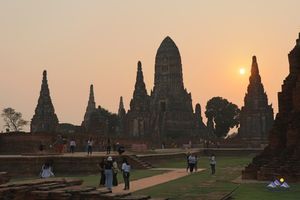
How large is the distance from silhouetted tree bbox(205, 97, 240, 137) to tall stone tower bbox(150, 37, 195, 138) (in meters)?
4.89

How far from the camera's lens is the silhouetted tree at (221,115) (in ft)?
318

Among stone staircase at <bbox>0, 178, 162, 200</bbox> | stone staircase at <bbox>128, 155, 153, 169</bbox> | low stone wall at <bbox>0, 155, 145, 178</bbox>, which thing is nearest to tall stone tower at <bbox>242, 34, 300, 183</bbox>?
low stone wall at <bbox>0, 155, 145, 178</bbox>

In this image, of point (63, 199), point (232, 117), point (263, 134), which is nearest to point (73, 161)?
point (63, 199)

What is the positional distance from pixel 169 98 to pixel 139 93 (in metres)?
5.78

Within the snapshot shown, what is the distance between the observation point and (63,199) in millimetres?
11312

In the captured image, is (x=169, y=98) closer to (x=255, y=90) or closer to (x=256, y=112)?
(x=256, y=112)

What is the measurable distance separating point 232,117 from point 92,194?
285ft


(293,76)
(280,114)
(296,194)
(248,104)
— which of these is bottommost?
(296,194)

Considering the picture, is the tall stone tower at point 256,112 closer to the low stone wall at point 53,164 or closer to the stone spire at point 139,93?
the stone spire at point 139,93

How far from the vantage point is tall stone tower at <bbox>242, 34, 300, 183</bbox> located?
20578 millimetres

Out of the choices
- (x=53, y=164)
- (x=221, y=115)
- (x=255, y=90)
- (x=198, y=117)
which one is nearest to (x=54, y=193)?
(x=53, y=164)

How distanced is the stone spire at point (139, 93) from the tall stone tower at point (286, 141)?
6561 centimetres

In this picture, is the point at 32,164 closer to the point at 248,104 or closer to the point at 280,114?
the point at 280,114

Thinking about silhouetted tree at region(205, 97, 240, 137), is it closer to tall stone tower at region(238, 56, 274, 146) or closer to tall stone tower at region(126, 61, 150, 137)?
tall stone tower at region(126, 61, 150, 137)
